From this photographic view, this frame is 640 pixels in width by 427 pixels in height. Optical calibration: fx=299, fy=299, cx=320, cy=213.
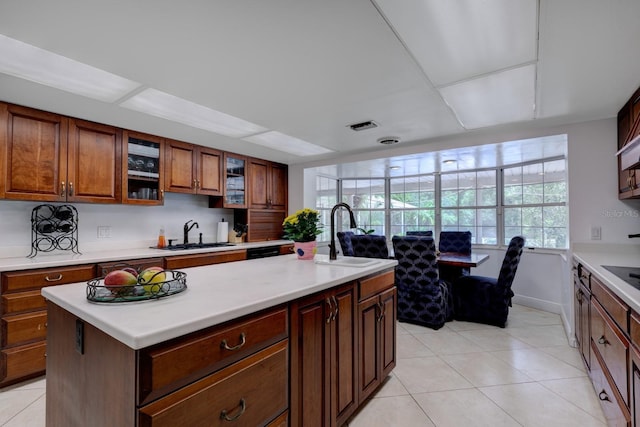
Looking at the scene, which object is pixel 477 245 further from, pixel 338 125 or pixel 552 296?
pixel 338 125

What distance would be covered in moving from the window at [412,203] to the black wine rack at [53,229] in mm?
4915

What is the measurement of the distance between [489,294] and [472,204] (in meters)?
2.15

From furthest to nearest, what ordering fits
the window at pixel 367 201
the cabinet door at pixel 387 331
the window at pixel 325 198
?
the window at pixel 367 201 < the window at pixel 325 198 < the cabinet door at pixel 387 331

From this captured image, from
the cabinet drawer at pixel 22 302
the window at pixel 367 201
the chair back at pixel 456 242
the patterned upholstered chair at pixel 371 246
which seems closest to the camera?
the cabinet drawer at pixel 22 302

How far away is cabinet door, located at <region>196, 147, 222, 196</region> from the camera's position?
12.7 ft

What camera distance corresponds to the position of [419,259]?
329 centimetres

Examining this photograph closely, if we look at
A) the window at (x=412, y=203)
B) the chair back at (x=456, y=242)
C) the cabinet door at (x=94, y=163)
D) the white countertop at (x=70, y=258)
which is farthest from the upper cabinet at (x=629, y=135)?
the cabinet door at (x=94, y=163)

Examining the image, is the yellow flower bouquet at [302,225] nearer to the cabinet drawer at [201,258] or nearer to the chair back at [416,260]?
the chair back at [416,260]

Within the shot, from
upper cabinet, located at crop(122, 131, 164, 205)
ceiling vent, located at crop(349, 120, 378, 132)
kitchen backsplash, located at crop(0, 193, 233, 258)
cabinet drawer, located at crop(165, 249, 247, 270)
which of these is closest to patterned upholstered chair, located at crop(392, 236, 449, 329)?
ceiling vent, located at crop(349, 120, 378, 132)

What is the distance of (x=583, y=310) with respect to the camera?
229 centimetres

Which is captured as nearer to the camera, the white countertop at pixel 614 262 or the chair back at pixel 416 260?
the white countertop at pixel 614 262

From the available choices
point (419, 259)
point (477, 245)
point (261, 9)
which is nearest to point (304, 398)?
point (261, 9)

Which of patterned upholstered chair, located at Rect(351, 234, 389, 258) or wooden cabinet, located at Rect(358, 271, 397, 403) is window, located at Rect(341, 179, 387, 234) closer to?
patterned upholstered chair, located at Rect(351, 234, 389, 258)

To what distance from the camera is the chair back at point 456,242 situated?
4475mm
